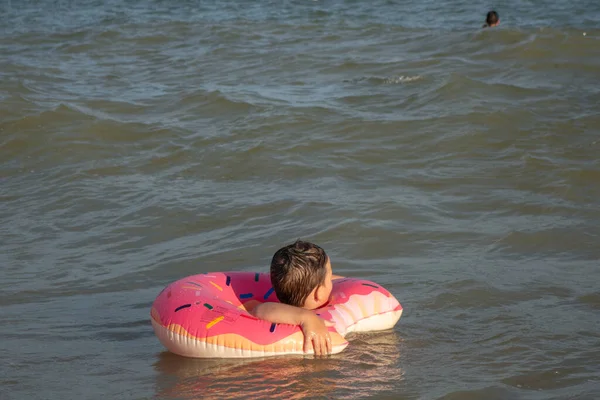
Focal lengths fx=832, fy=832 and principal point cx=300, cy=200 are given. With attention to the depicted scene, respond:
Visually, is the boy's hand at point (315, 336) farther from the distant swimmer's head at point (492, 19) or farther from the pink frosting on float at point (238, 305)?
the distant swimmer's head at point (492, 19)

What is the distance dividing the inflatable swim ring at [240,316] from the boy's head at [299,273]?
13 cm

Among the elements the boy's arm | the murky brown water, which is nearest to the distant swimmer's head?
the murky brown water

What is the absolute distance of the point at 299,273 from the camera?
4266mm

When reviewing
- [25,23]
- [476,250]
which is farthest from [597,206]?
[25,23]

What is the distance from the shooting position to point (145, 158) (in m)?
8.53

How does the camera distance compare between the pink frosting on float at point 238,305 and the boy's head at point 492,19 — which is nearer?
the pink frosting on float at point 238,305

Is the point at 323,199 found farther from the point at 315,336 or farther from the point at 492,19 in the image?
the point at 492,19

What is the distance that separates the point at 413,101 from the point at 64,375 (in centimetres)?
689

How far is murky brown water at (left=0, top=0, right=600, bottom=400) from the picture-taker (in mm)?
4121

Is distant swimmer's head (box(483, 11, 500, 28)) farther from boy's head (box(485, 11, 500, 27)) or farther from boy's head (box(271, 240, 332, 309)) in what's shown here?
boy's head (box(271, 240, 332, 309))

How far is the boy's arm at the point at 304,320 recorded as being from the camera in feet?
13.6

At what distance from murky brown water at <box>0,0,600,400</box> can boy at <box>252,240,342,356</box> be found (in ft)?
0.48

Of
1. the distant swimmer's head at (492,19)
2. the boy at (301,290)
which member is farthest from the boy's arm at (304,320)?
the distant swimmer's head at (492,19)

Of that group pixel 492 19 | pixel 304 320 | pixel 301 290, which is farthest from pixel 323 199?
pixel 492 19
